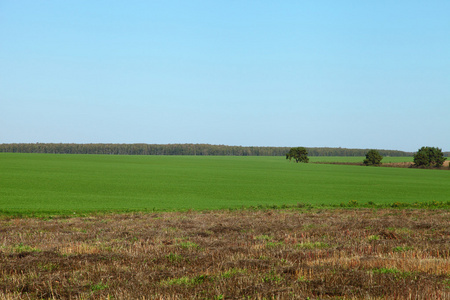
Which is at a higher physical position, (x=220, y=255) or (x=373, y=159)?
(x=373, y=159)

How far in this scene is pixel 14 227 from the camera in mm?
21141

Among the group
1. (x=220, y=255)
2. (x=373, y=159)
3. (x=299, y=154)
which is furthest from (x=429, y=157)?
→ (x=220, y=255)

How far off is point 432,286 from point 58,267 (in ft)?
31.4

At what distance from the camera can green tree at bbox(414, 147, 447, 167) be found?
123000mm

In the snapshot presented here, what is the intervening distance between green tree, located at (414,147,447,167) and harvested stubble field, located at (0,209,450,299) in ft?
360

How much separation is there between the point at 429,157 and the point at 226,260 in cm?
12397

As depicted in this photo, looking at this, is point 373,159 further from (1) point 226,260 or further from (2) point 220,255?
(1) point 226,260

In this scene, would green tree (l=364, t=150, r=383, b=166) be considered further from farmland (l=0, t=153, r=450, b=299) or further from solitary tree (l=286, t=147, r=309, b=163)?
farmland (l=0, t=153, r=450, b=299)

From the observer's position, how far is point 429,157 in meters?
123

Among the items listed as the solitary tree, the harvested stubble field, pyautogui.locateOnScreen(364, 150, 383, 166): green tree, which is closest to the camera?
the harvested stubble field

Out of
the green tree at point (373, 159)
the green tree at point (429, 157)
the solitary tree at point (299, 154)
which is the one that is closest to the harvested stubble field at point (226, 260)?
the green tree at point (429, 157)

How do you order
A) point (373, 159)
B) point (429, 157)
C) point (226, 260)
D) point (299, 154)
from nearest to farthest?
point (226, 260), point (429, 157), point (373, 159), point (299, 154)

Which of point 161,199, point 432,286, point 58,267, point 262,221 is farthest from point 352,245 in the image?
point 161,199

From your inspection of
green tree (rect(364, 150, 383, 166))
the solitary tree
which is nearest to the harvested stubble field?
green tree (rect(364, 150, 383, 166))
